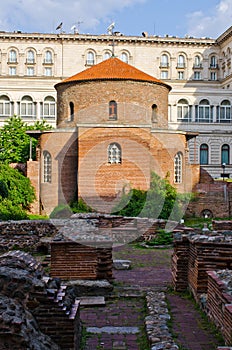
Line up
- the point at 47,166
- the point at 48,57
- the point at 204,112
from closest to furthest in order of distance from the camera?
the point at 47,166, the point at 204,112, the point at 48,57

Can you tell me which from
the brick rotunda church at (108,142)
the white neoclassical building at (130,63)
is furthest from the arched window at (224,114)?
the brick rotunda church at (108,142)

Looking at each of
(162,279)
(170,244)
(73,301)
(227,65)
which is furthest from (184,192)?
(227,65)

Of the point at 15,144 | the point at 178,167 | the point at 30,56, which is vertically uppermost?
the point at 30,56

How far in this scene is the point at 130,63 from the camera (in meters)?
61.6

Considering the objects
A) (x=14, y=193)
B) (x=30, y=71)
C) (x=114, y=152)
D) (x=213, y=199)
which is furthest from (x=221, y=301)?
(x=30, y=71)

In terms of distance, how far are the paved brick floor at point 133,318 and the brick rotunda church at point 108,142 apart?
16.1 metres

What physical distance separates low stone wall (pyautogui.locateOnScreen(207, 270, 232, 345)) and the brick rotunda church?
19.5m

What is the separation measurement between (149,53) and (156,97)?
31.9 meters

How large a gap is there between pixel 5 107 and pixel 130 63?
1621cm

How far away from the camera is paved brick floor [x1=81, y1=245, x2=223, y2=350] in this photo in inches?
260

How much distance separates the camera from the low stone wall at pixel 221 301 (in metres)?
6.17

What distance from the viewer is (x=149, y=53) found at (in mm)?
62312

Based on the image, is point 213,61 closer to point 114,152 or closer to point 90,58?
point 90,58

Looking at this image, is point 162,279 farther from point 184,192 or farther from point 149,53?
point 149,53
